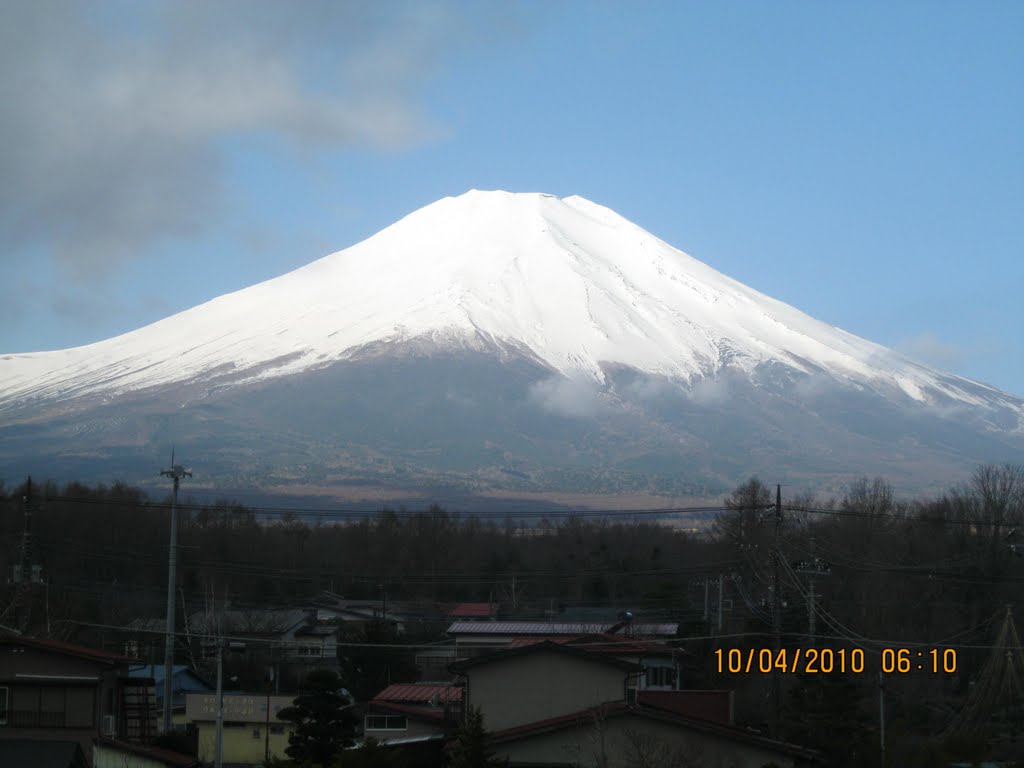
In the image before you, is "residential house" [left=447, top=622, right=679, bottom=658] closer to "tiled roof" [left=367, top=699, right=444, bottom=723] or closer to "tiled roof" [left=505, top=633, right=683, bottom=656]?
"tiled roof" [left=505, top=633, right=683, bottom=656]

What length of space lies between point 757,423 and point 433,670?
79110mm

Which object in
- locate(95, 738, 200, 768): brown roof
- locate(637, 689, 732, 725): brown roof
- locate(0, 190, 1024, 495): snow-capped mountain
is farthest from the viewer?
locate(0, 190, 1024, 495): snow-capped mountain

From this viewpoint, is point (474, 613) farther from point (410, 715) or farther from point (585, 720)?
point (585, 720)

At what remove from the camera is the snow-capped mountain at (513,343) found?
405 ft

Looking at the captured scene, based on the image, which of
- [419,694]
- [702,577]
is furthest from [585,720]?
[702,577]

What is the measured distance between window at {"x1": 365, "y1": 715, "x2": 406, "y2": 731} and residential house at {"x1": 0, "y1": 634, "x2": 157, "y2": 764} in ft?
20.7

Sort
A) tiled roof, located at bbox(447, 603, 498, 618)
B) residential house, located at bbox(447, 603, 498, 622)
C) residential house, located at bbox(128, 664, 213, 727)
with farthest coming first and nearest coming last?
tiled roof, located at bbox(447, 603, 498, 618), residential house, located at bbox(447, 603, 498, 622), residential house, located at bbox(128, 664, 213, 727)

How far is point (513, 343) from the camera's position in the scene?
130375 mm

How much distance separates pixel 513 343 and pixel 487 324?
15.6ft

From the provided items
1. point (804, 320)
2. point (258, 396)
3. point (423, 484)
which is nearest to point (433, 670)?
point (423, 484)

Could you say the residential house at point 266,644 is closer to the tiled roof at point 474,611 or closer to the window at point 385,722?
the tiled roof at point 474,611

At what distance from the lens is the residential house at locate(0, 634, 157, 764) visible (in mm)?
24141

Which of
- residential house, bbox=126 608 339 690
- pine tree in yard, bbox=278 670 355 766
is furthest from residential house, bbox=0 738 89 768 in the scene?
residential house, bbox=126 608 339 690

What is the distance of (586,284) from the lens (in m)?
146
